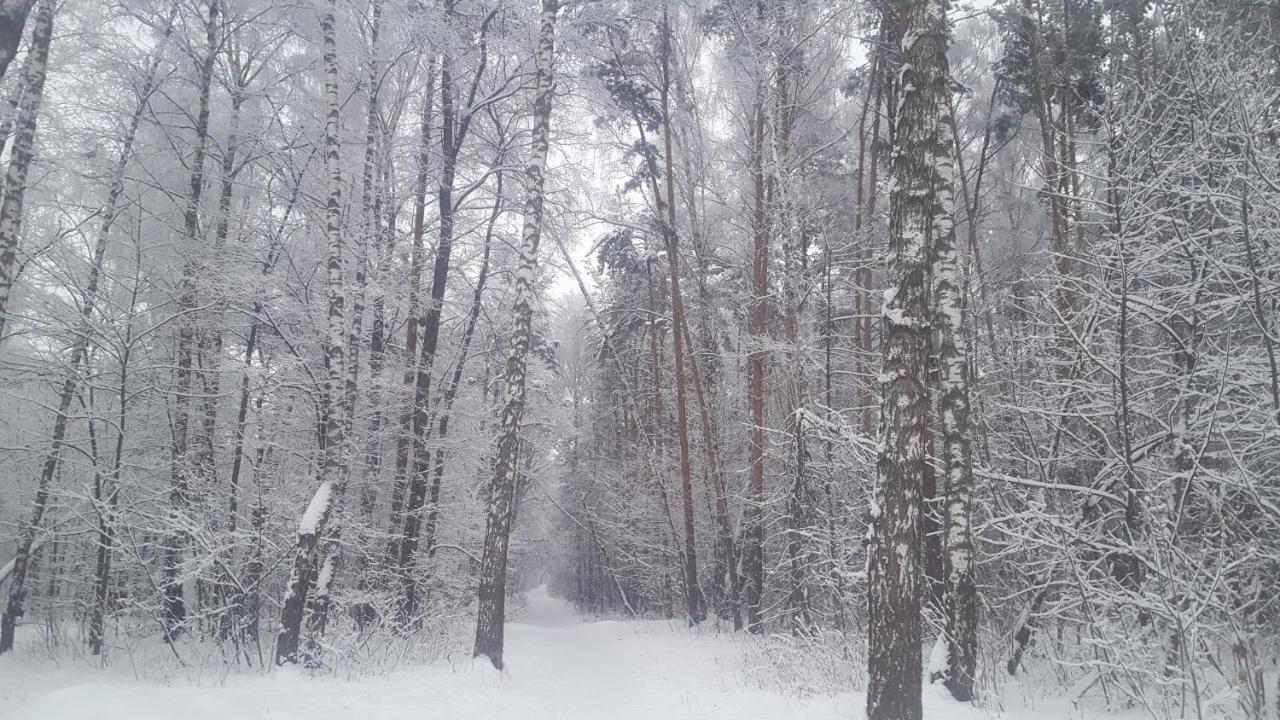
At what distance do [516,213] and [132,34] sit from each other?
7861mm

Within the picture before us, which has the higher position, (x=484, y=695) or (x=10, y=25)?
(x=10, y=25)

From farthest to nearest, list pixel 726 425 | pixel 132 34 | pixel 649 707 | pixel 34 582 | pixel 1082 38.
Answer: pixel 726 425 → pixel 34 582 → pixel 132 34 → pixel 1082 38 → pixel 649 707

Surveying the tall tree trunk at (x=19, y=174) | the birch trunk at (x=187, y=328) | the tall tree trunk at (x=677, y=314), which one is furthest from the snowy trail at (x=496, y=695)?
the tall tree trunk at (x=19, y=174)

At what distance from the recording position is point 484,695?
7762 millimetres

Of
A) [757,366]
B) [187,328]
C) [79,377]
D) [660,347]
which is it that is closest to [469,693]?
[79,377]

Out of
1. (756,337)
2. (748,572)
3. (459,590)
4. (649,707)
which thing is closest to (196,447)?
(459,590)

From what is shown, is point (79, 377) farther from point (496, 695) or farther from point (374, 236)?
point (496, 695)

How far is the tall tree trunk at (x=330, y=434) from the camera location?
7.87m

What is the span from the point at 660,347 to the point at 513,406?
1123 cm

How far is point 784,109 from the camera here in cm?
1371

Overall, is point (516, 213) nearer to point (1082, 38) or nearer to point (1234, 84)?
point (1082, 38)

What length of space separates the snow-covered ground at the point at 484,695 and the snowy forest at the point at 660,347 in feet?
0.30

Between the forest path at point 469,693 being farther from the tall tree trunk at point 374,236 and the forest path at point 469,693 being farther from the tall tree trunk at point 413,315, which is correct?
the tall tree trunk at point 374,236

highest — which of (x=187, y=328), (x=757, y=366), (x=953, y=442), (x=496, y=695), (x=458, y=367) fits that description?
(x=187, y=328)
